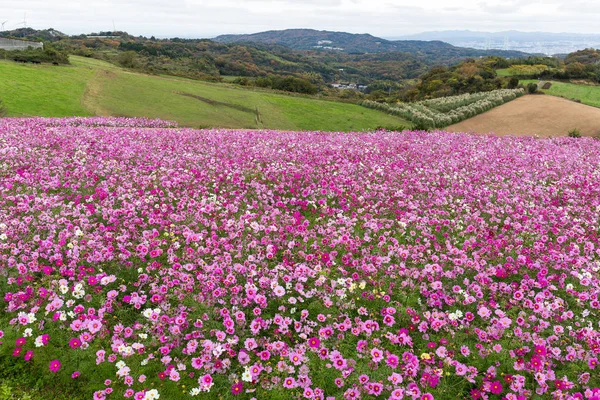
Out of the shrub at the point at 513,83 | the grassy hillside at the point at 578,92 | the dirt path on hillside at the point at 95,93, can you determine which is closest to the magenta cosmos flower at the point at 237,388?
the dirt path on hillside at the point at 95,93

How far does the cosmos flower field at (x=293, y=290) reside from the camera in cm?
535

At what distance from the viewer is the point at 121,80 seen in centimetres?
4575

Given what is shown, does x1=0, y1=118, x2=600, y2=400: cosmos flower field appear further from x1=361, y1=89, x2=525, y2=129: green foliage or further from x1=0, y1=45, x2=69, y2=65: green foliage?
x1=0, y1=45, x2=69, y2=65: green foliage

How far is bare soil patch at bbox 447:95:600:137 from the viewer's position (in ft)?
107

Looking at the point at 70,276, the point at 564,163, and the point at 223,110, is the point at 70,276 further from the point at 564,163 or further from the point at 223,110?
the point at 223,110

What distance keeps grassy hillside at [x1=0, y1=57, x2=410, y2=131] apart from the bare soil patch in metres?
7.59

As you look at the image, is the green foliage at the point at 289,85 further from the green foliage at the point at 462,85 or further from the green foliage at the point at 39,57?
the green foliage at the point at 39,57

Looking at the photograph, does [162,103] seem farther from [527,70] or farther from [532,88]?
[527,70]

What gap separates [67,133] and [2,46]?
233 ft

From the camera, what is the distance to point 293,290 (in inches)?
267

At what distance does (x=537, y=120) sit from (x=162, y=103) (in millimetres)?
36843

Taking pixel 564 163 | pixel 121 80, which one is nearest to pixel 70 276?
pixel 564 163

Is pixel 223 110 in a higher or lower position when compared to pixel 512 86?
lower

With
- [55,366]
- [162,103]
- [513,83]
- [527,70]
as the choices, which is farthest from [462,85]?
[55,366]
